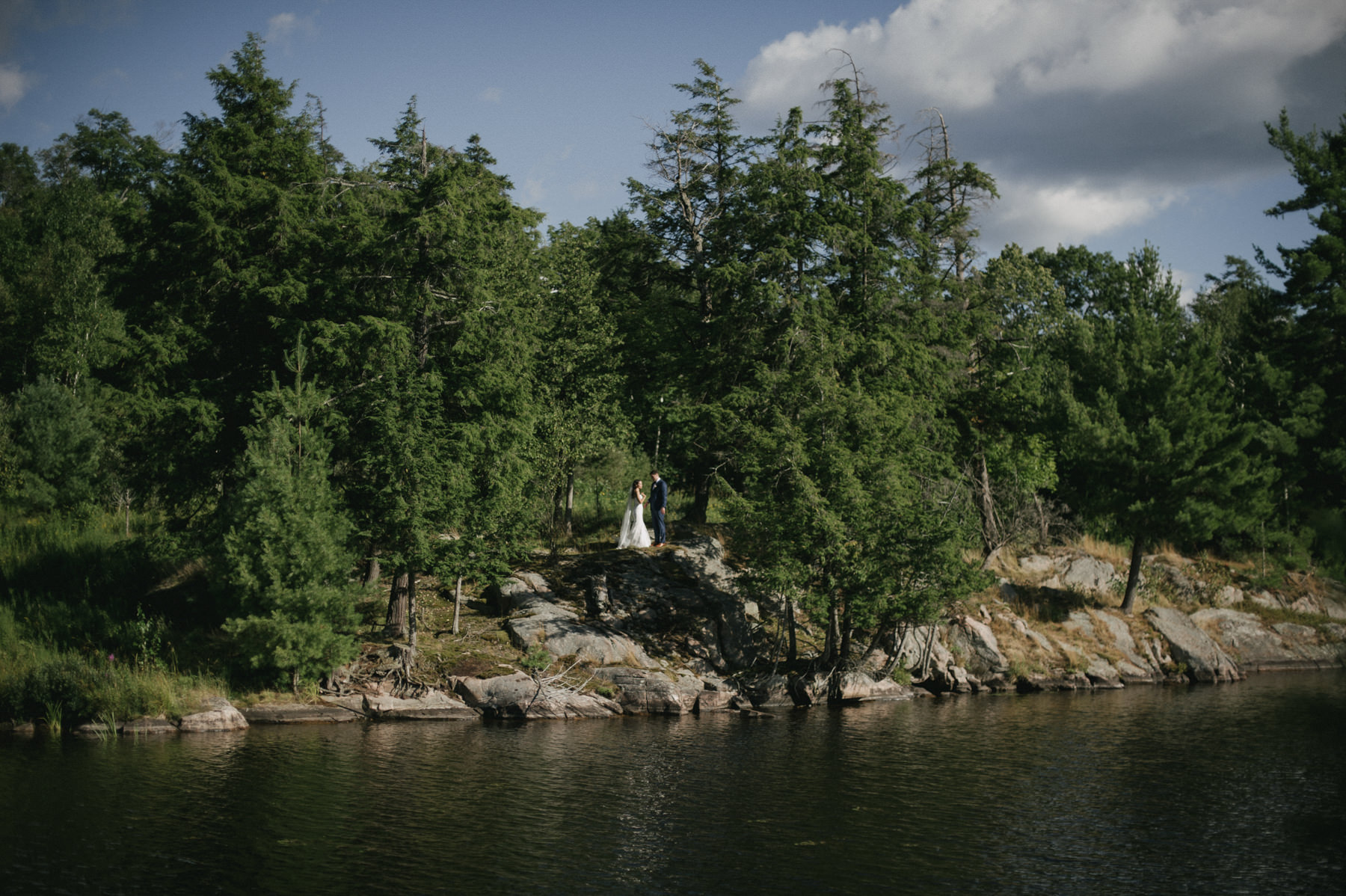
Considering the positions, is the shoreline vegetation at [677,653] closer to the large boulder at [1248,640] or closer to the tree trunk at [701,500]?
the large boulder at [1248,640]

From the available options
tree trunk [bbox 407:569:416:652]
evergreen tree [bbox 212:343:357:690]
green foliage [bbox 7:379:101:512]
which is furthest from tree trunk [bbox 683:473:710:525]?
green foliage [bbox 7:379:101:512]

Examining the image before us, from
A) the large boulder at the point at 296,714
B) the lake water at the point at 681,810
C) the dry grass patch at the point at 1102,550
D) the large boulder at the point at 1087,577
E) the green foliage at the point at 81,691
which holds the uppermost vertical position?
the dry grass patch at the point at 1102,550

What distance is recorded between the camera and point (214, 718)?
2177cm

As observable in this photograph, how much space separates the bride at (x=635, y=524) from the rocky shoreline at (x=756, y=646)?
458 mm

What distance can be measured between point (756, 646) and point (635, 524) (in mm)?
5520

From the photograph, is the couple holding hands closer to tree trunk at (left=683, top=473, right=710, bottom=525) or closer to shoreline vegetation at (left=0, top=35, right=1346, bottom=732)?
shoreline vegetation at (left=0, top=35, right=1346, bottom=732)

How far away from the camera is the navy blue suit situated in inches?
1224

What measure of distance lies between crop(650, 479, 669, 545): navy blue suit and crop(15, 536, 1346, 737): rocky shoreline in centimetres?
65

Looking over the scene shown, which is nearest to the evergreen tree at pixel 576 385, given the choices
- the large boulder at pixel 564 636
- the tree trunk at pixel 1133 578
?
the large boulder at pixel 564 636

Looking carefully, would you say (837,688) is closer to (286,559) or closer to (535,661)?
(535,661)

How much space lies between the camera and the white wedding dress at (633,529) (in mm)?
30859

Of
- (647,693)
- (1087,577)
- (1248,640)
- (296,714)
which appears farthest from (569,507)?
Answer: (1248,640)

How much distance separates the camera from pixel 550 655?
2622 cm

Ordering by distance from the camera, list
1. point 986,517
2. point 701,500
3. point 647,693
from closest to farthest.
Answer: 1. point 647,693
2. point 701,500
3. point 986,517
